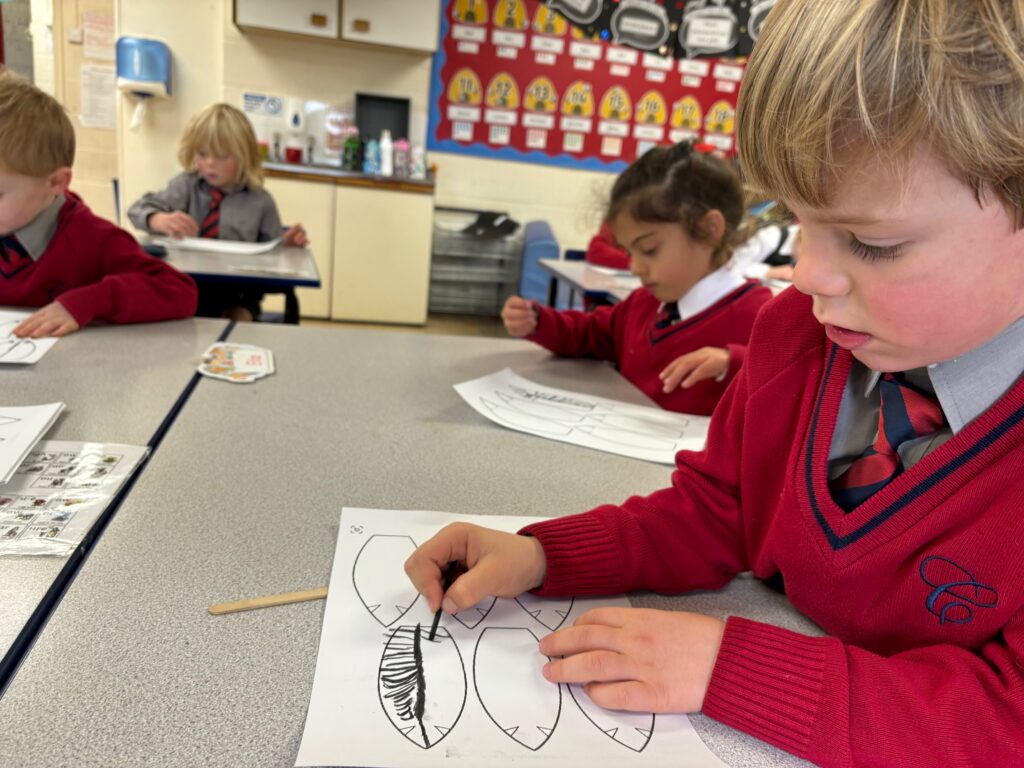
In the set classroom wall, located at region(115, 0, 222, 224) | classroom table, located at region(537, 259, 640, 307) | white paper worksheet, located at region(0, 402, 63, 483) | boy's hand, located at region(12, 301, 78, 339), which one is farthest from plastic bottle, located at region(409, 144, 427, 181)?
white paper worksheet, located at region(0, 402, 63, 483)

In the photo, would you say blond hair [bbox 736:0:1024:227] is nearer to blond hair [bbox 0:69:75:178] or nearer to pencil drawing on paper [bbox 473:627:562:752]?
pencil drawing on paper [bbox 473:627:562:752]

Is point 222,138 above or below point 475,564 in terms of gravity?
above

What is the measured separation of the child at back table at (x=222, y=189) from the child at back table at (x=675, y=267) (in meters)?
1.26

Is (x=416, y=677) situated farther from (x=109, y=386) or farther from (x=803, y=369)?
(x=109, y=386)

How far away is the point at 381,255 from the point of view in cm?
365

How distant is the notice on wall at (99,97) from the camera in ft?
12.7

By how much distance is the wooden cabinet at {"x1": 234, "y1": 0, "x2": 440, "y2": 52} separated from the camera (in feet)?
11.0

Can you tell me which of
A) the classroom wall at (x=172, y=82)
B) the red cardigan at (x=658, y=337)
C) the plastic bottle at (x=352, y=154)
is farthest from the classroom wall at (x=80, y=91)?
the red cardigan at (x=658, y=337)

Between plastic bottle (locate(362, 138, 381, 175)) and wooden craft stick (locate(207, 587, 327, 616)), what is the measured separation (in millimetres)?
3442

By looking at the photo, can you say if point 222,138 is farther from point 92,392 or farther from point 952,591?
point 952,591

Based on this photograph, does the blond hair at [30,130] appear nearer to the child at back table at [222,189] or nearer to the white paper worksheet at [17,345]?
the white paper worksheet at [17,345]

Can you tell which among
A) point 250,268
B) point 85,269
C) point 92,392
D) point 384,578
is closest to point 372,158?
point 250,268

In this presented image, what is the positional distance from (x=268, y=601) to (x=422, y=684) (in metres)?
0.13

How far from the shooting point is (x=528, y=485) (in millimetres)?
727
